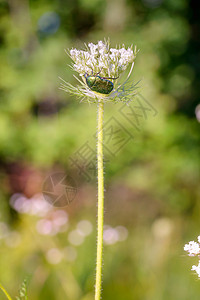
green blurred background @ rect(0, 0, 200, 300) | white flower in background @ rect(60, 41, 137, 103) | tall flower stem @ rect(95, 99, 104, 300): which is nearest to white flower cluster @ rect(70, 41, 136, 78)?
white flower in background @ rect(60, 41, 137, 103)

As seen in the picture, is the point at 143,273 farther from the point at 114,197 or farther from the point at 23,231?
the point at 114,197

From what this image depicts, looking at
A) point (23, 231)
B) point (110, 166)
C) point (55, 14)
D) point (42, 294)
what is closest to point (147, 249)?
point (42, 294)

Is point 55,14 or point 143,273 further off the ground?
point 55,14

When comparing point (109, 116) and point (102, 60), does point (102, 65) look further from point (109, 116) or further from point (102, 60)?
point (109, 116)

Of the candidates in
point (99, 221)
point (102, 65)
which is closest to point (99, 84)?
point (102, 65)

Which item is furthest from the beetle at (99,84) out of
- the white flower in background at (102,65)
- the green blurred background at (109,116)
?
the green blurred background at (109,116)

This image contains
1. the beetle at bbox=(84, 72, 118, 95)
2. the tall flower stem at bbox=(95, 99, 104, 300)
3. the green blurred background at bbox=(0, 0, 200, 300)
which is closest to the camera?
the tall flower stem at bbox=(95, 99, 104, 300)

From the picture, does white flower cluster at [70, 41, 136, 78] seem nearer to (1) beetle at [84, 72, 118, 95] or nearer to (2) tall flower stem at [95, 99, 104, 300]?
(1) beetle at [84, 72, 118, 95]
